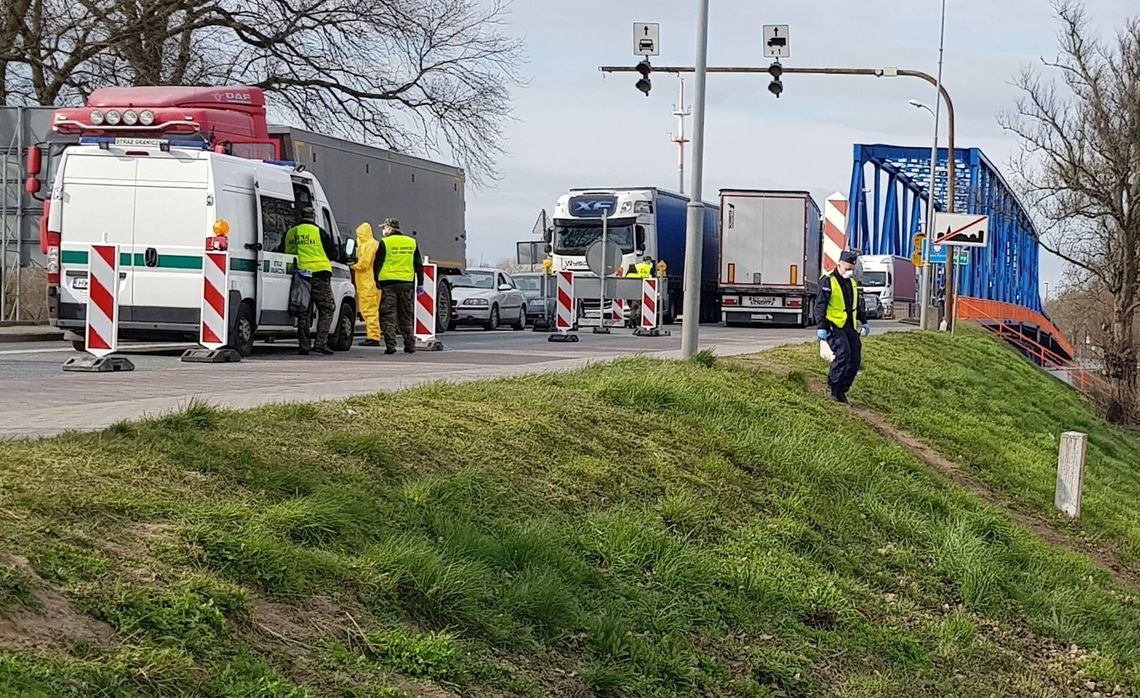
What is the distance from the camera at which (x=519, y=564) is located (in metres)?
6.71

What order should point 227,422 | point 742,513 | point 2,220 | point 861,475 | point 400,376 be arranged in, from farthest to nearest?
point 2,220, point 400,376, point 861,475, point 742,513, point 227,422

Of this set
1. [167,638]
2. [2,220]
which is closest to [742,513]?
[167,638]

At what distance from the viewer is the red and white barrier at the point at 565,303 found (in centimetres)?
2666

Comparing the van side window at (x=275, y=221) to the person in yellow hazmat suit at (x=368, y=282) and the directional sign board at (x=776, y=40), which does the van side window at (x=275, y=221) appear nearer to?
the person in yellow hazmat suit at (x=368, y=282)

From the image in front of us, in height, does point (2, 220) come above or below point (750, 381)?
above

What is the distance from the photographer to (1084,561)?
11562 millimetres

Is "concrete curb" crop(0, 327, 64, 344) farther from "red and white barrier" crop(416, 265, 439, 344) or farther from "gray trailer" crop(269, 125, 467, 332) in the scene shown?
"red and white barrier" crop(416, 265, 439, 344)

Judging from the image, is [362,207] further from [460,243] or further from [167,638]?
[167,638]

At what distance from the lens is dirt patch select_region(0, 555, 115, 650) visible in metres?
4.29

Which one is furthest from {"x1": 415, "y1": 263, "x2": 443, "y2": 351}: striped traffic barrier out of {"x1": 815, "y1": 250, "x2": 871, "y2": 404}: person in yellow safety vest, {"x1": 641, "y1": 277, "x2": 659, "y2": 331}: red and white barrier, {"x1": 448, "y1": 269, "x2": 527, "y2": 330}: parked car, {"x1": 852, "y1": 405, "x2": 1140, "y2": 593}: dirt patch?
{"x1": 448, "y1": 269, "x2": 527, "y2": 330}: parked car

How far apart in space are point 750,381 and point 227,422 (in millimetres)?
7814

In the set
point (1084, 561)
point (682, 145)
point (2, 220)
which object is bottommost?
point (1084, 561)

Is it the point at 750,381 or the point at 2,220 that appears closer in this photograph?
the point at 750,381

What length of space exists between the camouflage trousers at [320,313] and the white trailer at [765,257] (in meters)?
23.8
